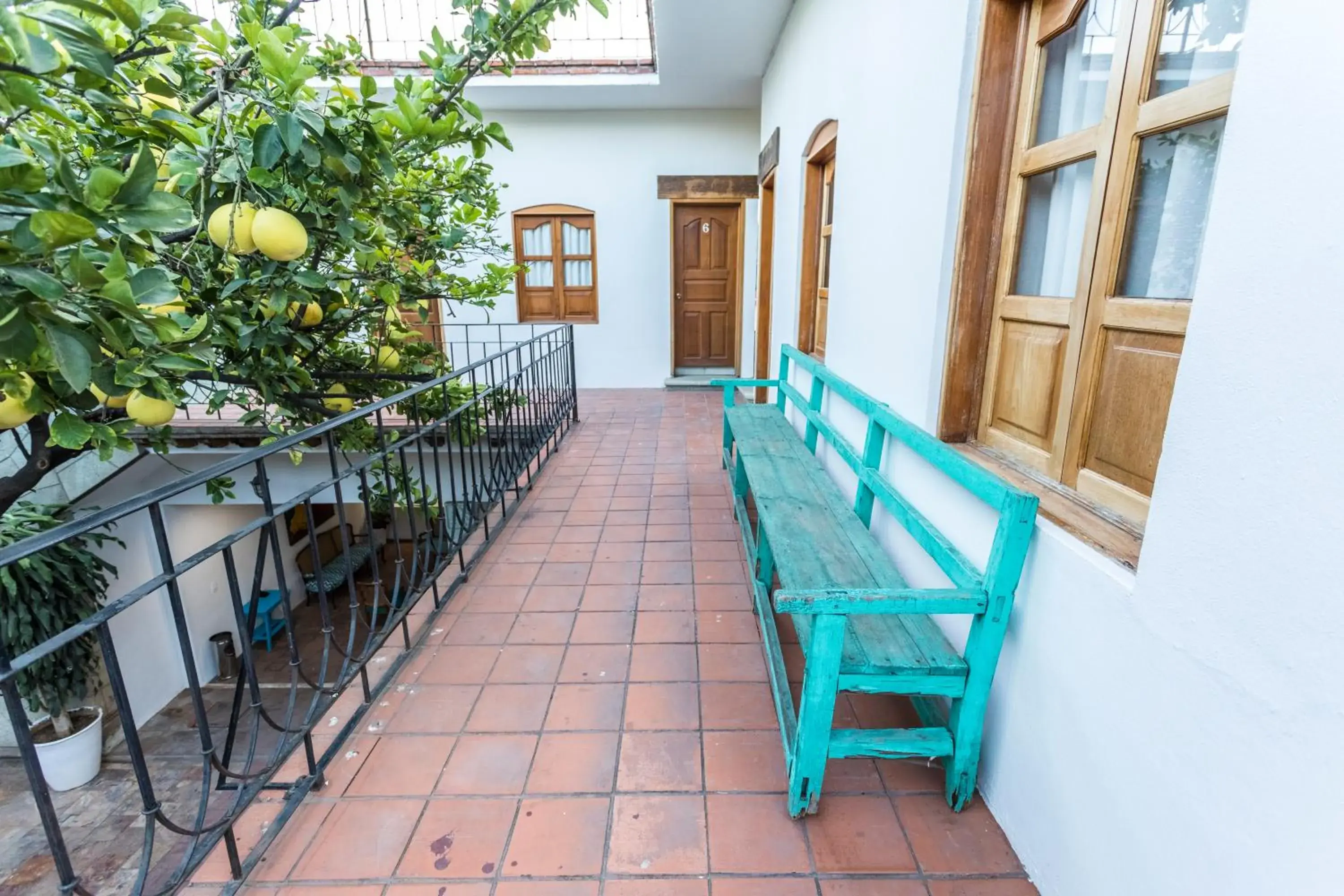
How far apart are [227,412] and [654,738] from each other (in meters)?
4.62

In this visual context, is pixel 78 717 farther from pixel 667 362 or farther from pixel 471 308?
pixel 667 362

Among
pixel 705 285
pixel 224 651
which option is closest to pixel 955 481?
pixel 705 285

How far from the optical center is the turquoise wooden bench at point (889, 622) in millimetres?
1258

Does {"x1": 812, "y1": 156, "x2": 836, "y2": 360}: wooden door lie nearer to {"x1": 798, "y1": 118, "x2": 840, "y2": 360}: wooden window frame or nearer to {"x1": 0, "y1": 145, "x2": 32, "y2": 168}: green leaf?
{"x1": 798, "y1": 118, "x2": 840, "y2": 360}: wooden window frame

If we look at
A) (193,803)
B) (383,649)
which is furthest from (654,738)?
(193,803)

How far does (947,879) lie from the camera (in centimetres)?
127

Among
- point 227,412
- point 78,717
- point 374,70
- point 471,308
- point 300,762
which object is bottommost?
point 78,717

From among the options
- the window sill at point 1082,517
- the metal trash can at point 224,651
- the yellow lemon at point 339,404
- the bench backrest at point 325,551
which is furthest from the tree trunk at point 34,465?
the bench backrest at point 325,551

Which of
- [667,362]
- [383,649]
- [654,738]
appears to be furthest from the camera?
[667,362]

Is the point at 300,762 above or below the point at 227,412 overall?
below

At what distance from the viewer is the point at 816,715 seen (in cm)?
131

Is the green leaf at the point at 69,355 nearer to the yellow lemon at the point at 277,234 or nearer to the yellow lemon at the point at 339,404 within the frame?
the yellow lemon at the point at 277,234

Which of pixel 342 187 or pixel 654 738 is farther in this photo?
pixel 654 738

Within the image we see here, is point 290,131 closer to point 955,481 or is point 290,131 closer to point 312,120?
point 312,120
